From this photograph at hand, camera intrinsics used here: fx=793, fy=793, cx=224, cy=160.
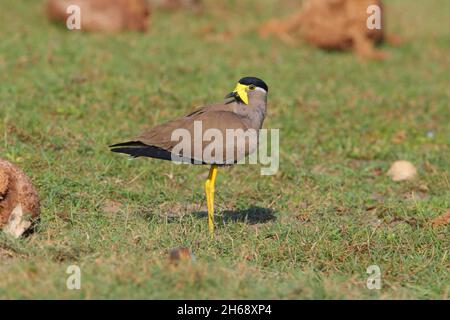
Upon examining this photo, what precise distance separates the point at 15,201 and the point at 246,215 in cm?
181

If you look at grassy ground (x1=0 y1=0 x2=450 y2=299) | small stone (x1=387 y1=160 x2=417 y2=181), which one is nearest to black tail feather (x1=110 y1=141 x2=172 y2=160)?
grassy ground (x1=0 y1=0 x2=450 y2=299)

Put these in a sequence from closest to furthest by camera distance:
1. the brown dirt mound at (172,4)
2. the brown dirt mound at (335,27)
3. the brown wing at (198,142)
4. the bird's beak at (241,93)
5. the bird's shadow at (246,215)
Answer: the brown wing at (198,142) < the bird's beak at (241,93) < the bird's shadow at (246,215) < the brown dirt mound at (335,27) < the brown dirt mound at (172,4)

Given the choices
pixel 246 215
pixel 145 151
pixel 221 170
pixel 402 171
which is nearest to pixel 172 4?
pixel 221 170

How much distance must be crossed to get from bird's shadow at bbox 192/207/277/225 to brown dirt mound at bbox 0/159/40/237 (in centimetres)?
136

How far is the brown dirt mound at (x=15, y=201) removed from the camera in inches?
204

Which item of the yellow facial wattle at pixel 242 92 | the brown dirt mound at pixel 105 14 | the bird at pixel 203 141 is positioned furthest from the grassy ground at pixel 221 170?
the yellow facial wattle at pixel 242 92

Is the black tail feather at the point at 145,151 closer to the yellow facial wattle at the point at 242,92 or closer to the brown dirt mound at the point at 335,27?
the yellow facial wattle at the point at 242,92

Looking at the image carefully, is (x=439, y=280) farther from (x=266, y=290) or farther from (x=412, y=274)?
(x=266, y=290)

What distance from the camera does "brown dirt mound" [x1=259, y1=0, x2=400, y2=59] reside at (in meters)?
11.4

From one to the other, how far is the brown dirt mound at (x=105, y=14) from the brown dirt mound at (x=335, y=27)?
193cm

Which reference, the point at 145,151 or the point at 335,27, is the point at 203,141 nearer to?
the point at 145,151

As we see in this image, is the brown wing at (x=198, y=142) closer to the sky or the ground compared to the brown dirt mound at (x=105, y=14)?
closer to the ground

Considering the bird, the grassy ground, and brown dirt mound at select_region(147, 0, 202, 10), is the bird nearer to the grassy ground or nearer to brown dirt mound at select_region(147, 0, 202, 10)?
the grassy ground
